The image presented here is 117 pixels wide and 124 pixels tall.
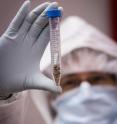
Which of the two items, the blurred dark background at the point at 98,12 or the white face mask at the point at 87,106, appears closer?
the white face mask at the point at 87,106

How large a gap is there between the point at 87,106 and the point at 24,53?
3.54ft

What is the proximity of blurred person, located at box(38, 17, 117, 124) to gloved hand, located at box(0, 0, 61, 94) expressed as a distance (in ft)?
3.28

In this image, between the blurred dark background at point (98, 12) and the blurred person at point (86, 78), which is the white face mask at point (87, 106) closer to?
the blurred person at point (86, 78)

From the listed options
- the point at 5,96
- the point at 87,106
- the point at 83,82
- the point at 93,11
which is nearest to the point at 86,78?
the point at 83,82

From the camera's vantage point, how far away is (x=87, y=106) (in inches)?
77.3

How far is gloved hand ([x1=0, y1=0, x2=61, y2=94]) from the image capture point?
919mm

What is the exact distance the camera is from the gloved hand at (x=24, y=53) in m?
0.92

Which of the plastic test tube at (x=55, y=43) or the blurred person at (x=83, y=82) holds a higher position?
the plastic test tube at (x=55, y=43)

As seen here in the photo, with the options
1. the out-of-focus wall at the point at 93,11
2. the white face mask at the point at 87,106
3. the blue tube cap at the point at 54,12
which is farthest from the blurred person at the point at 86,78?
the blue tube cap at the point at 54,12

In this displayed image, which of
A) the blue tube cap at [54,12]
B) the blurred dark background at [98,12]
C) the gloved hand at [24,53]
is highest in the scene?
the blue tube cap at [54,12]

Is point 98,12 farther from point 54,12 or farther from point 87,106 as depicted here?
point 54,12

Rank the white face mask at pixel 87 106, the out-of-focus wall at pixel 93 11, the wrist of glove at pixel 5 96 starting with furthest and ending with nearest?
the out-of-focus wall at pixel 93 11 → the white face mask at pixel 87 106 → the wrist of glove at pixel 5 96

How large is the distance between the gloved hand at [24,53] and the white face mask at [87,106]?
1.04 metres

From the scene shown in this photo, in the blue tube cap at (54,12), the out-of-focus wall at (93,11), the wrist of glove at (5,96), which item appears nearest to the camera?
the blue tube cap at (54,12)
